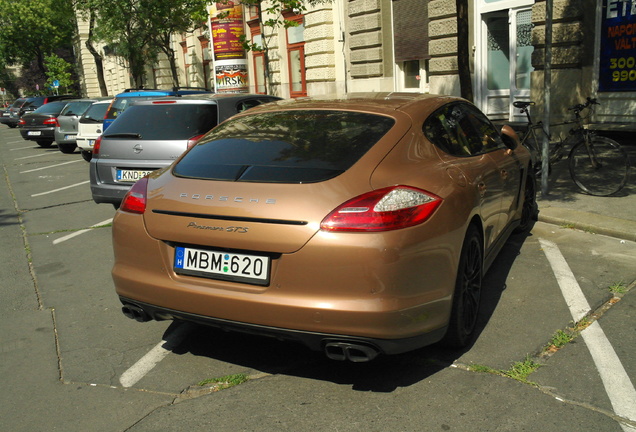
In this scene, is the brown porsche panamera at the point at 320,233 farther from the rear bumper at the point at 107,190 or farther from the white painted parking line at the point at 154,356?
the rear bumper at the point at 107,190

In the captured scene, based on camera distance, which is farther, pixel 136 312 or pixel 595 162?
pixel 595 162

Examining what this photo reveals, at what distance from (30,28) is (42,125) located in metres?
37.9

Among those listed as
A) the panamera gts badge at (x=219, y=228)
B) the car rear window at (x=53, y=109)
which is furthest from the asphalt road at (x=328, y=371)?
Result: the car rear window at (x=53, y=109)

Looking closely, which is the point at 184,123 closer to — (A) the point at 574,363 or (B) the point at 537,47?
(A) the point at 574,363

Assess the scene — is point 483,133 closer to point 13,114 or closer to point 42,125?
point 42,125

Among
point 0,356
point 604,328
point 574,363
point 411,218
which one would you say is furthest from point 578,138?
point 0,356

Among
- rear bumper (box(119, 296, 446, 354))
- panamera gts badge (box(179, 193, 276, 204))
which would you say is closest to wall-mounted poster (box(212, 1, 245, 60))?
panamera gts badge (box(179, 193, 276, 204))

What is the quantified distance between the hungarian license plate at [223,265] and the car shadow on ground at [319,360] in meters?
0.76

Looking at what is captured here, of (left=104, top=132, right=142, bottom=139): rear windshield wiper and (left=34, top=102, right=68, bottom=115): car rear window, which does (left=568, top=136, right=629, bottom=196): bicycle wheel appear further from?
(left=34, top=102, right=68, bottom=115): car rear window

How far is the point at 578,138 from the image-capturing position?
27.1 feet

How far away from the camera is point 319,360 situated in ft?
13.3

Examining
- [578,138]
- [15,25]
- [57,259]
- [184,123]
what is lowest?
[57,259]

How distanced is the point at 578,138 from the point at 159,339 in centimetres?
603

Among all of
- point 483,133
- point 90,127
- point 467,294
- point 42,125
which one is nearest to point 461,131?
point 483,133
